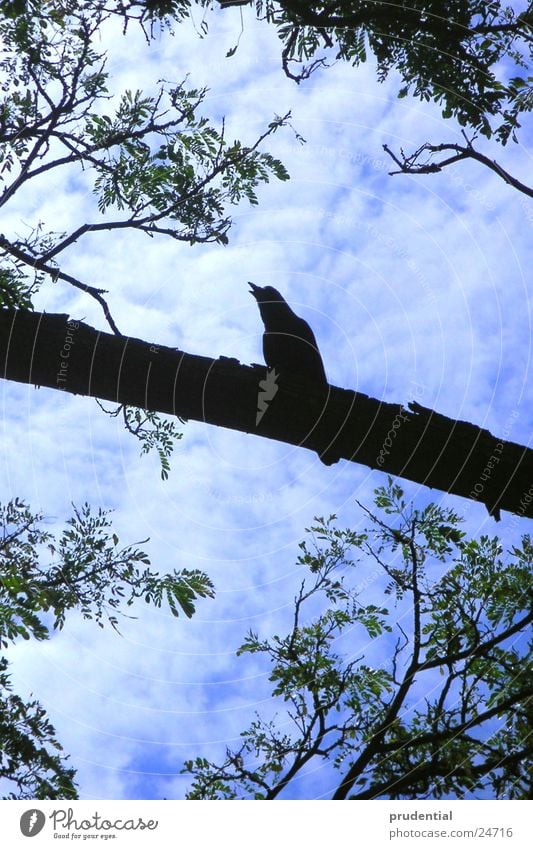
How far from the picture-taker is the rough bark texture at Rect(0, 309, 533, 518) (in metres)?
2.85

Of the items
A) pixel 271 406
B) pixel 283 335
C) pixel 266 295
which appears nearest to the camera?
pixel 271 406

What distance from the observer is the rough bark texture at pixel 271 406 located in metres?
2.85

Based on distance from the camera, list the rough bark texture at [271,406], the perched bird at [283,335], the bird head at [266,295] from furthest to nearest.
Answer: the bird head at [266,295] < the perched bird at [283,335] < the rough bark texture at [271,406]

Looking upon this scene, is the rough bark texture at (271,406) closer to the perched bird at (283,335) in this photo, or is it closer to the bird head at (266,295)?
the perched bird at (283,335)

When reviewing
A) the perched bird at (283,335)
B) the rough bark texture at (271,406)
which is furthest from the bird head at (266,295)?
the rough bark texture at (271,406)

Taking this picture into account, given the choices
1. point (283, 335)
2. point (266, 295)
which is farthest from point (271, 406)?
point (266, 295)

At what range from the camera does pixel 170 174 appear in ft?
13.3

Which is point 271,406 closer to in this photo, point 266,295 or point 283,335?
point 283,335

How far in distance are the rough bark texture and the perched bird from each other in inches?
39.0

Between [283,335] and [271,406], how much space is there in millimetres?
1637

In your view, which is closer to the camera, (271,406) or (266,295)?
(271,406)

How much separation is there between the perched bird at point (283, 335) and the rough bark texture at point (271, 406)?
991 millimetres

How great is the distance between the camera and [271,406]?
2902 mm
